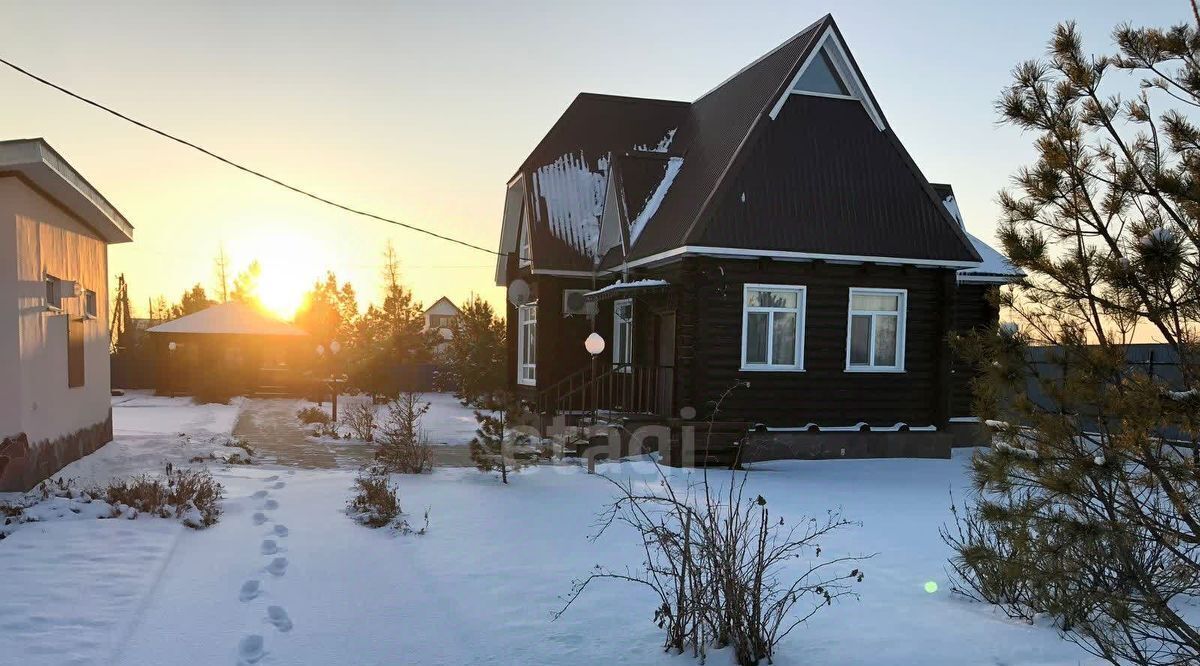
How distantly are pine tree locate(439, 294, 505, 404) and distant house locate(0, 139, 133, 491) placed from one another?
1226 centimetres

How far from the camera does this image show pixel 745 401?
13.3 meters

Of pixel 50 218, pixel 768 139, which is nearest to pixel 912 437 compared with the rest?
pixel 768 139


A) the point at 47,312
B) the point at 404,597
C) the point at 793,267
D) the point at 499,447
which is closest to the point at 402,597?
the point at 404,597

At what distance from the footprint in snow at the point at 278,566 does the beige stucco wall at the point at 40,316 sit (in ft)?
14.2

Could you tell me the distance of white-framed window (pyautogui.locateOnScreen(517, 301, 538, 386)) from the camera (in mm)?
17516

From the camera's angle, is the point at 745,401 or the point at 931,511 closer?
the point at 931,511

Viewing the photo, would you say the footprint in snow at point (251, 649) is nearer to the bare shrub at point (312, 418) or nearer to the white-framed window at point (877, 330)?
the white-framed window at point (877, 330)

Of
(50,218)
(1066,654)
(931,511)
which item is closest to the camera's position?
(1066,654)

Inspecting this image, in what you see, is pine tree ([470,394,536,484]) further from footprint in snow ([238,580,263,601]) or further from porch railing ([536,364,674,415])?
footprint in snow ([238,580,263,601])

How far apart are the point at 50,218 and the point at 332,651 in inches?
330

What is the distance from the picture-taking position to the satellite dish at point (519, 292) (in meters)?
17.8

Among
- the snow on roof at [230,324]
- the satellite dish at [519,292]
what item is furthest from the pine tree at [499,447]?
the snow on roof at [230,324]

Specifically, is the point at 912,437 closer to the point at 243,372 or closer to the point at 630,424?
the point at 630,424

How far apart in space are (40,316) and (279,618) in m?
6.62
